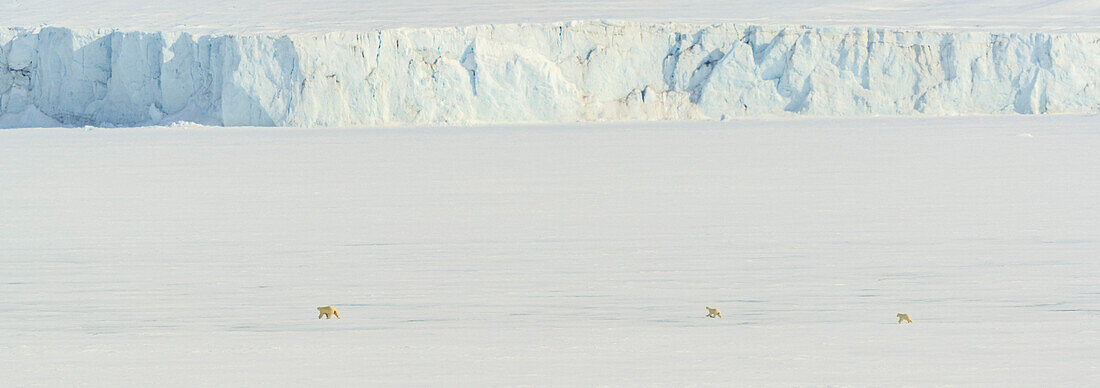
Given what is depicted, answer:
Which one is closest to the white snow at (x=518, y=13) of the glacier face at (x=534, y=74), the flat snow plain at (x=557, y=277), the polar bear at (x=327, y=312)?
the glacier face at (x=534, y=74)

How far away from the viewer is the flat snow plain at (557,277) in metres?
3.35

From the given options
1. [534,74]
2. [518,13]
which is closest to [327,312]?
[534,74]

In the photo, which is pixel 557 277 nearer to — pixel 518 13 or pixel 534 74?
pixel 534 74

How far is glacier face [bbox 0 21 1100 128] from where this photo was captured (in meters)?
22.6

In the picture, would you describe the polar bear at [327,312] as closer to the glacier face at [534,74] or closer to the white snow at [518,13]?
the glacier face at [534,74]

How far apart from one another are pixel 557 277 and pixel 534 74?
60.2 ft

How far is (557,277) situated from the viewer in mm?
5051

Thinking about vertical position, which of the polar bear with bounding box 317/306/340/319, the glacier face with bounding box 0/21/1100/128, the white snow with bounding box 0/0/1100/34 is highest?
the white snow with bounding box 0/0/1100/34

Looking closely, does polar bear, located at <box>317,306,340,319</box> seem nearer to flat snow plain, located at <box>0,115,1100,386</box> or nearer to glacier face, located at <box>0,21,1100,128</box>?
flat snow plain, located at <box>0,115,1100,386</box>

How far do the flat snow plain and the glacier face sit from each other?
34.9ft

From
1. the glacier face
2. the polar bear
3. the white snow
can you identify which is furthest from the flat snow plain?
the white snow

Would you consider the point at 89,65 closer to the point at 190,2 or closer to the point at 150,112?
the point at 150,112

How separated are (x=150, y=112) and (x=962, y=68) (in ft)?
48.1

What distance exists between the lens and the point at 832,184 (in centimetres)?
1000
